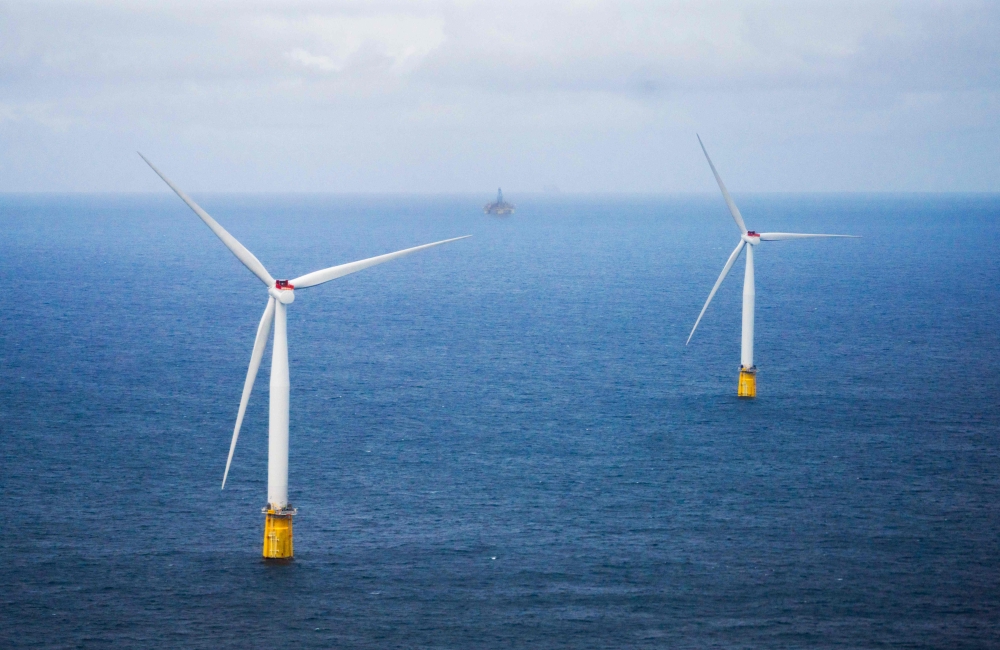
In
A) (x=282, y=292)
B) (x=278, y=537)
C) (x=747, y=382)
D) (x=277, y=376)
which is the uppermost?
(x=282, y=292)

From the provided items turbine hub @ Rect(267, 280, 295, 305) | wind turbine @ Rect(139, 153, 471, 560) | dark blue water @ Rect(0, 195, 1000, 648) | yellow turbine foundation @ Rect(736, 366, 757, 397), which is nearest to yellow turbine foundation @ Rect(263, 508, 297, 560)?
wind turbine @ Rect(139, 153, 471, 560)

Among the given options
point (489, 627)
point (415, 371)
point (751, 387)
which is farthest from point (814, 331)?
point (489, 627)

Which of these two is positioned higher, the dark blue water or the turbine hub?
the turbine hub

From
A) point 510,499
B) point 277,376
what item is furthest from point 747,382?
point 277,376

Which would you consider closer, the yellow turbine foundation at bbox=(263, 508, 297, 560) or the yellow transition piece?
the yellow turbine foundation at bbox=(263, 508, 297, 560)

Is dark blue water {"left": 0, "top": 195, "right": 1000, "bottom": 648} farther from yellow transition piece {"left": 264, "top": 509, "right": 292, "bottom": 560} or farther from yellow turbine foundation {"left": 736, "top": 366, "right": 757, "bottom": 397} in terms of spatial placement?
yellow turbine foundation {"left": 736, "top": 366, "right": 757, "bottom": 397}

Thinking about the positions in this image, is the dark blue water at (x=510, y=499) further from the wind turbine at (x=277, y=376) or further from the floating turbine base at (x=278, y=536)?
the wind turbine at (x=277, y=376)

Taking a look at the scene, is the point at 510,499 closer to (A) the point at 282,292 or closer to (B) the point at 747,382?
(A) the point at 282,292

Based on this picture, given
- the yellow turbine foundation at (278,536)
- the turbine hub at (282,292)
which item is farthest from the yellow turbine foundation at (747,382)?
the turbine hub at (282,292)
